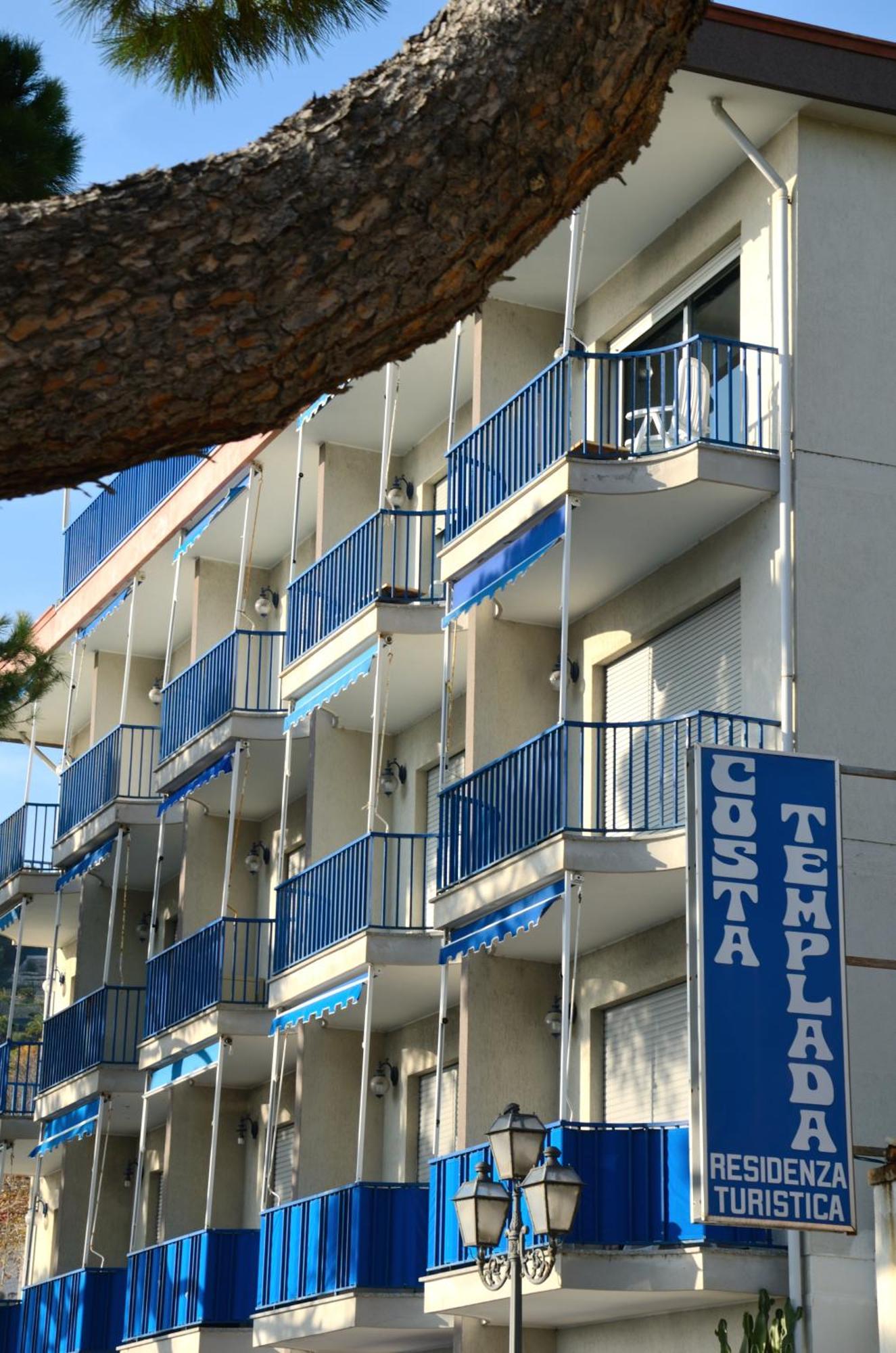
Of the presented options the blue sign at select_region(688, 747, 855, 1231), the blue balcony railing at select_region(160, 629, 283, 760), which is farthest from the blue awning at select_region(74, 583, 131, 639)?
the blue sign at select_region(688, 747, 855, 1231)

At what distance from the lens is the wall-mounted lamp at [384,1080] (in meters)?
→ 22.1

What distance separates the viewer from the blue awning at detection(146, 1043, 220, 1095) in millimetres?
23797

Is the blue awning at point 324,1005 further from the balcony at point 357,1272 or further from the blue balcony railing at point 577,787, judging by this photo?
the blue balcony railing at point 577,787

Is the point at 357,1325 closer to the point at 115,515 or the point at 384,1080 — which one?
the point at 384,1080

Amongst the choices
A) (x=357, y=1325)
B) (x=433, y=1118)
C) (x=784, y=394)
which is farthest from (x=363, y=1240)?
(x=784, y=394)

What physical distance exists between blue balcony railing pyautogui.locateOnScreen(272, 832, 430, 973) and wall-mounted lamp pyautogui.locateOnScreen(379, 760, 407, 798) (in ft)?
3.04

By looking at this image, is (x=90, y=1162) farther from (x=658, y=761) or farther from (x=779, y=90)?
(x=779, y=90)

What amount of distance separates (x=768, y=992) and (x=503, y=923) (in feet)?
11.5

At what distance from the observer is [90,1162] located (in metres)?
29.9

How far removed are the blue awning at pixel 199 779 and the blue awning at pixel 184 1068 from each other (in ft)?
10.6

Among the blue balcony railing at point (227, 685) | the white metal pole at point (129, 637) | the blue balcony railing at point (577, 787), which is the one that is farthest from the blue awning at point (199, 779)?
the blue balcony railing at point (577, 787)

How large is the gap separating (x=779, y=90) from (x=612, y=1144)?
26.7 ft

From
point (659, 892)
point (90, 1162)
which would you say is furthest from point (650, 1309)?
point (90, 1162)

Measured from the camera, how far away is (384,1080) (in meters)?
22.1
